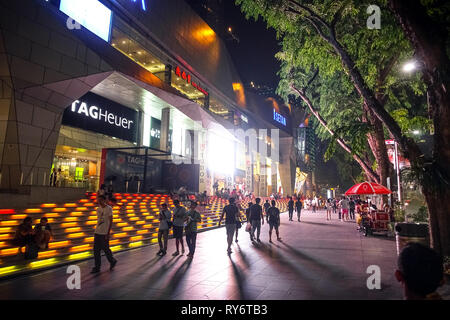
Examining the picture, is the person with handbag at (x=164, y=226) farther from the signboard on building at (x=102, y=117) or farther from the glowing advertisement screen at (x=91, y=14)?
the signboard on building at (x=102, y=117)

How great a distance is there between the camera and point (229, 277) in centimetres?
585

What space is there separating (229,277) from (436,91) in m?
6.37

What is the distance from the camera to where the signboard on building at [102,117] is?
17.7 meters

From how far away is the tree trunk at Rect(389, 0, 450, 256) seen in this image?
6062 mm

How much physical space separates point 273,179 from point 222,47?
26.9 metres

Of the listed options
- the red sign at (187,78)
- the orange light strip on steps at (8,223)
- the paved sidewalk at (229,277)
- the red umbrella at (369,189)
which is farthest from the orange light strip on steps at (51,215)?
the red sign at (187,78)

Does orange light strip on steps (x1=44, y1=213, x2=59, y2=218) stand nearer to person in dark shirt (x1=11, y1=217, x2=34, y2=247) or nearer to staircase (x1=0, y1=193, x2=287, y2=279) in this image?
staircase (x1=0, y1=193, x2=287, y2=279)

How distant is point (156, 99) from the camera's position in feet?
67.8

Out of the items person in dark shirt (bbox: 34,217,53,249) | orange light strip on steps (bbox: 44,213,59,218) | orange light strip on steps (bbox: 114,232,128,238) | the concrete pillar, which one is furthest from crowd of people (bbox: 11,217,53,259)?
the concrete pillar

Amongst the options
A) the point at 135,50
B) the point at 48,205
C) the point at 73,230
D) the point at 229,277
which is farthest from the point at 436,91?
the point at 135,50

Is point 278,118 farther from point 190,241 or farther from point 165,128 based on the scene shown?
point 190,241

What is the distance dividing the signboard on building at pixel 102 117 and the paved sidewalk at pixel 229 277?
12432 mm
